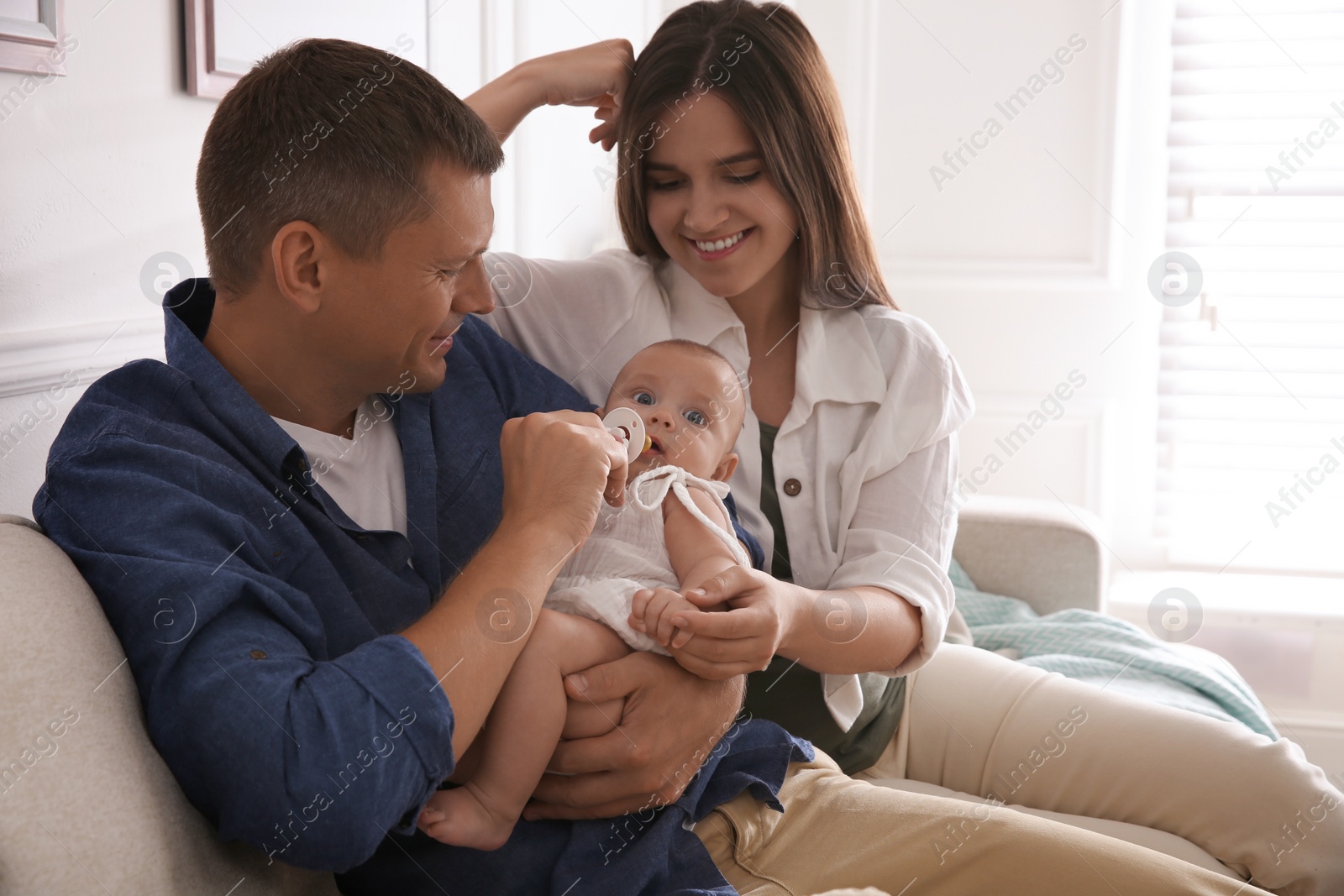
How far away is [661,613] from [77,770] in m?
0.59

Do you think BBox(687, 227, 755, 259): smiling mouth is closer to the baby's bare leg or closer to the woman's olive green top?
the woman's olive green top

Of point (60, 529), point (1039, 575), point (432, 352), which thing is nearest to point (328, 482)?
point (432, 352)

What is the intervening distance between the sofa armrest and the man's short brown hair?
5.39ft

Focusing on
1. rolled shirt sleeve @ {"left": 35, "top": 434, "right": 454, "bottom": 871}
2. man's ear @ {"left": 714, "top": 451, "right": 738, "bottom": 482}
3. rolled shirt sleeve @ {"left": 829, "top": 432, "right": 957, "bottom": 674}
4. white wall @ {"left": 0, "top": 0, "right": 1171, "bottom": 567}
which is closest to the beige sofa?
rolled shirt sleeve @ {"left": 35, "top": 434, "right": 454, "bottom": 871}

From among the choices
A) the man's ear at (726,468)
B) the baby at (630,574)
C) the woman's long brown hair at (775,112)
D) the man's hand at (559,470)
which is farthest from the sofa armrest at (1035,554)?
the man's hand at (559,470)

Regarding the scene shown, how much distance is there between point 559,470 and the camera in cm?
120

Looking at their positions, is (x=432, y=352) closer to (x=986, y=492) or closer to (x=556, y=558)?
(x=556, y=558)

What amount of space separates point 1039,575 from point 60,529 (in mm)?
2083

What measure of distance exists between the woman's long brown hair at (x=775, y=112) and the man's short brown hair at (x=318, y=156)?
51cm

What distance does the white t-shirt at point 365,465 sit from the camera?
1297mm

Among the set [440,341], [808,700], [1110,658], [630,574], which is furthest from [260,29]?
[1110,658]

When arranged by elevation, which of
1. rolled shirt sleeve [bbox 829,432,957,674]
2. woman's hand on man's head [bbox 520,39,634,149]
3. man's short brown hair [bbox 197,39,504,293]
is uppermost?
woman's hand on man's head [bbox 520,39,634,149]

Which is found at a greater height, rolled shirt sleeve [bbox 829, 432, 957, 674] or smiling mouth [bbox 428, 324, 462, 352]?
smiling mouth [bbox 428, 324, 462, 352]

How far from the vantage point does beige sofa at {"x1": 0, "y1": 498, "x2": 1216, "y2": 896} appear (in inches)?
33.9
